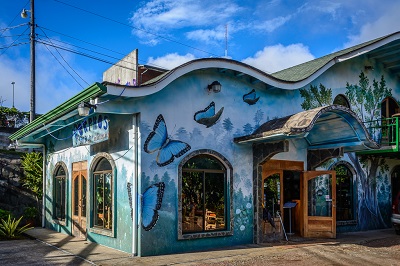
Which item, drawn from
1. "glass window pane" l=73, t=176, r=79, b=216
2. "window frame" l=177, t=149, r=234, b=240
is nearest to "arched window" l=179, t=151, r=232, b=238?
"window frame" l=177, t=149, r=234, b=240

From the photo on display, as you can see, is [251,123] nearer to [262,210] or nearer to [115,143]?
[262,210]

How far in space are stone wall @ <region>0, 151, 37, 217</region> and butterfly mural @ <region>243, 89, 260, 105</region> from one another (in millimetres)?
10455

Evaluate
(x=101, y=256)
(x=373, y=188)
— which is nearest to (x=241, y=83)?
(x=101, y=256)

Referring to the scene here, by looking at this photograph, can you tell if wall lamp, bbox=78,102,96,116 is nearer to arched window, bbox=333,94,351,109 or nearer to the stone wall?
arched window, bbox=333,94,351,109

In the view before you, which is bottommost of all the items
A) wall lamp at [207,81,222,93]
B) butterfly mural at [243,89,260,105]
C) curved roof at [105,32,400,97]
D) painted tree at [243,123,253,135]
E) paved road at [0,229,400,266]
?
paved road at [0,229,400,266]

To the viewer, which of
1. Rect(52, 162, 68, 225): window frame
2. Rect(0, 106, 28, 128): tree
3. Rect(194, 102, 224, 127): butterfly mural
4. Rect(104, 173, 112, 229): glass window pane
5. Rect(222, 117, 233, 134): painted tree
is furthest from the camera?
Rect(0, 106, 28, 128): tree

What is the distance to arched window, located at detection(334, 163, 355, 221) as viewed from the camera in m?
15.1

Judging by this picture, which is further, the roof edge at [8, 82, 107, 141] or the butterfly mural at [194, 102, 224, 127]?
the butterfly mural at [194, 102, 224, 127]

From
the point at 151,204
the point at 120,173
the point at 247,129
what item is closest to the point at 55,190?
the point at 120,173

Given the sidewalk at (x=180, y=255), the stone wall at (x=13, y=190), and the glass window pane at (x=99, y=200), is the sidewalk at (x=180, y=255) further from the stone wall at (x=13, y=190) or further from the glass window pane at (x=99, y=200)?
the stone wall at (x=13, y=190)

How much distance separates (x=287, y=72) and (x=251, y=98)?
14.0 ft

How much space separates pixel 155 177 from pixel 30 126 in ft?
21.0

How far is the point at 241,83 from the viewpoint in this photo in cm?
1256

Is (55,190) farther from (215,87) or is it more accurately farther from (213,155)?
(215,87)
